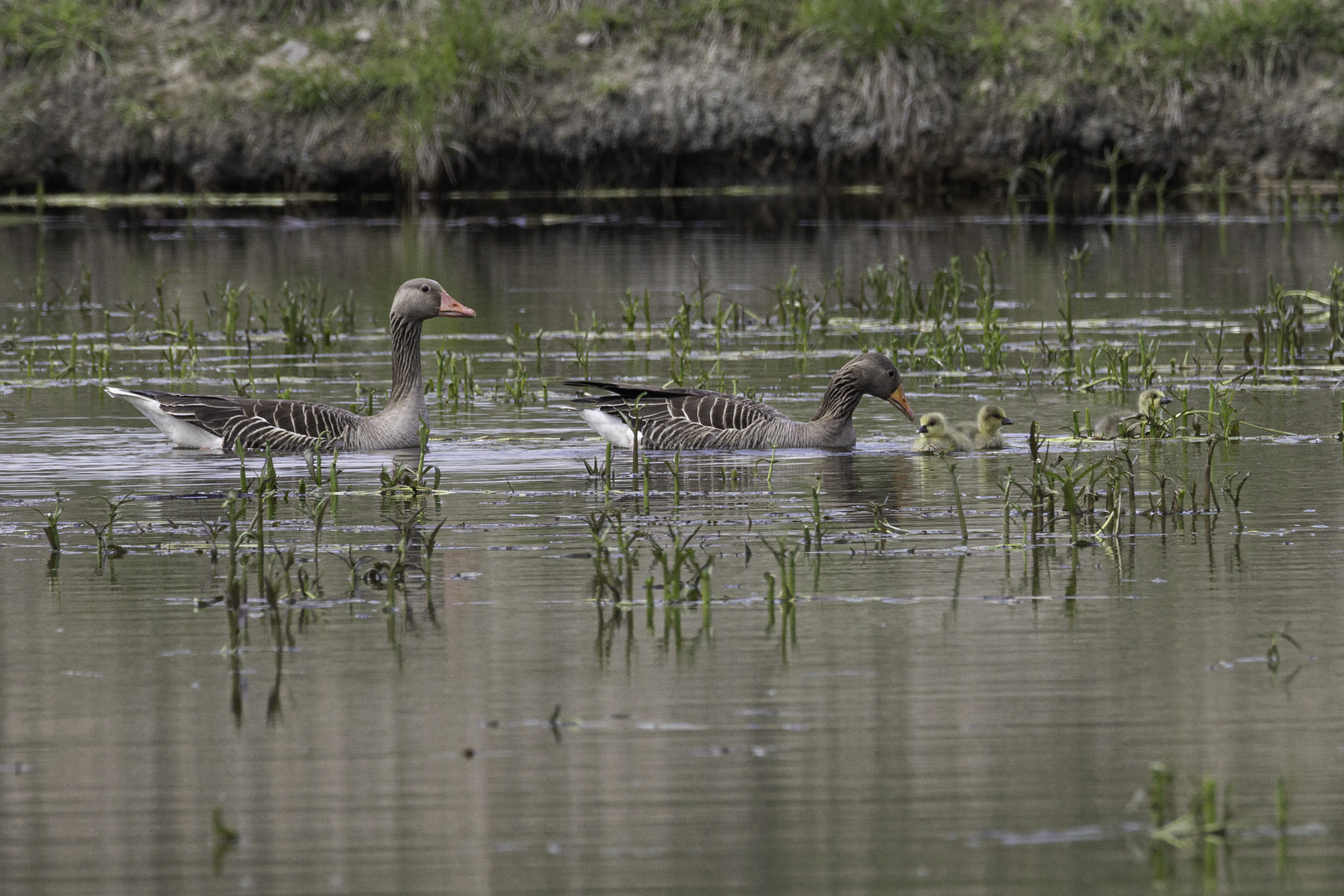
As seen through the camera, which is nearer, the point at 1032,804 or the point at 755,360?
the point at 1032,804

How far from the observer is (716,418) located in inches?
490

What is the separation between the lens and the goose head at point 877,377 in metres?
12.8

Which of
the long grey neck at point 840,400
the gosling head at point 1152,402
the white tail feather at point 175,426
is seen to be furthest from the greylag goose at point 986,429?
the white tail feather at point 175,426

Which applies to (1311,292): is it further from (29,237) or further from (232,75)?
(232,75)

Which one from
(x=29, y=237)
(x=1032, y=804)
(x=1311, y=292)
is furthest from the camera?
(x=29, y=237)

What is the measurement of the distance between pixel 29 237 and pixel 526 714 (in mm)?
25320

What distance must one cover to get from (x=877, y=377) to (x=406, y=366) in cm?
292

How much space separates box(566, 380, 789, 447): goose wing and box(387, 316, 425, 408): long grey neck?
3.05 ft

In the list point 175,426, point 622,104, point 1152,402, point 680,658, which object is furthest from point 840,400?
point 622,104

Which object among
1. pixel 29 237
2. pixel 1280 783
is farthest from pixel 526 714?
pixel 29 237

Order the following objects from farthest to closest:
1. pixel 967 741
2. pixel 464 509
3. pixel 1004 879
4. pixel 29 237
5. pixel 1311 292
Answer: pixel 29 237
pixel 1311 292
pixel 464 509
pixel 967 741
pixel 1004 879

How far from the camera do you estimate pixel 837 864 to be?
504 centimetres

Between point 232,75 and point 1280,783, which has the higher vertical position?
point 232,75

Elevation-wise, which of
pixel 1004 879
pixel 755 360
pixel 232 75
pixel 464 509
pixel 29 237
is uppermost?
pixel 232 75
